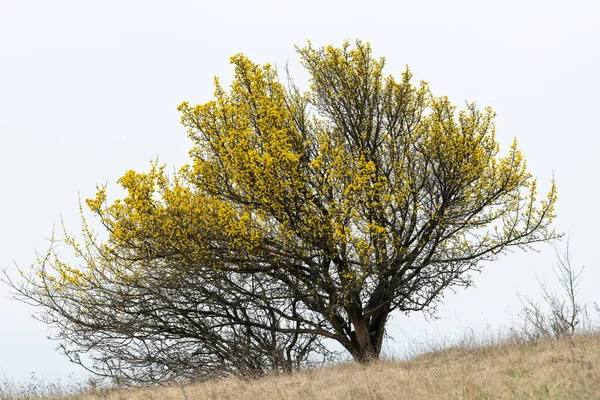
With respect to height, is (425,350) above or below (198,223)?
below

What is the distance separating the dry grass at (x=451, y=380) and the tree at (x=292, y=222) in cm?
247

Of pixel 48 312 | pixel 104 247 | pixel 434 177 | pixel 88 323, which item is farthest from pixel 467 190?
pixel 48 312

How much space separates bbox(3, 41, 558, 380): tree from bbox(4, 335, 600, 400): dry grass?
97.2 inches

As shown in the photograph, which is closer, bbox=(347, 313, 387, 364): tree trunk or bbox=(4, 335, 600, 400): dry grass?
bbox=(4, 335, 600, 400): dry grass

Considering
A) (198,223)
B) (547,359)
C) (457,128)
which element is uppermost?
(457,128)

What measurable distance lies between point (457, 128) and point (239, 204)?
6.15 metres

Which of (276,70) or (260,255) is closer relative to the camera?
(260,255)

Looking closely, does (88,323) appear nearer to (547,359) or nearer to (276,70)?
(276,70)

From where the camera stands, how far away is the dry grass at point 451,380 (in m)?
9.28

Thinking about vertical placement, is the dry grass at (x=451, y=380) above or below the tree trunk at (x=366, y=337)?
below

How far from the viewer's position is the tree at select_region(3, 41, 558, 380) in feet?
48.0

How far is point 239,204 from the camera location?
639 inches

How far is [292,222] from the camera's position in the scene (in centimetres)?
1489

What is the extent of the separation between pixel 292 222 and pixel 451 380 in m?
5.86
